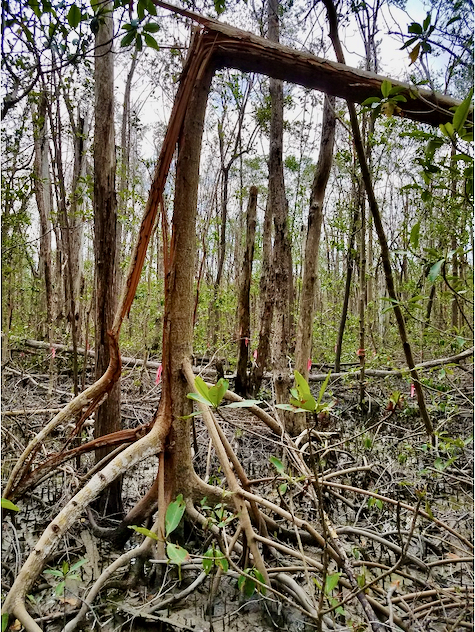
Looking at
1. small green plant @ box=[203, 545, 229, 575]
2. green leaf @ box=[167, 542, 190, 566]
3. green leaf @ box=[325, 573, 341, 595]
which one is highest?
green leaf @ box=[167, 542, 190, 566]

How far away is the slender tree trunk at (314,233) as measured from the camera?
3.82 m

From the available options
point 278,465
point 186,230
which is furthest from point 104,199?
point 278,465

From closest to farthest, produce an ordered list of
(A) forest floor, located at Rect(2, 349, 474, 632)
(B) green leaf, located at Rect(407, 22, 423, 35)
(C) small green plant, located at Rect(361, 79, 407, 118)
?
(B) green leaf, located at Rect(407, 22, 423, 35), (C) small green plant, located at Rect(361, 79, 407, 118), (A) forest floor, located at Rect(2, 349, 474, 632)

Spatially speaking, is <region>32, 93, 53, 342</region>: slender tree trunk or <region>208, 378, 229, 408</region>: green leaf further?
<region>32, 93, 53, 342</region>: slender tree trunk

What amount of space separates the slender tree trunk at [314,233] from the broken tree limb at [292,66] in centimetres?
158

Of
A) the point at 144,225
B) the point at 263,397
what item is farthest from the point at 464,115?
the point at 263,397

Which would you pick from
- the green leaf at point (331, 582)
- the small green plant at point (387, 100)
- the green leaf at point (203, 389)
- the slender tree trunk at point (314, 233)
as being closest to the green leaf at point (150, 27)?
the small green plant at point (387, 100)

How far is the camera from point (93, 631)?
199 centimetres

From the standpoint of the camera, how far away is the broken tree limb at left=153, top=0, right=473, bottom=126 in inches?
81.6

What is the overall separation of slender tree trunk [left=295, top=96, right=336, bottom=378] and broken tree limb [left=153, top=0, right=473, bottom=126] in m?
1.58

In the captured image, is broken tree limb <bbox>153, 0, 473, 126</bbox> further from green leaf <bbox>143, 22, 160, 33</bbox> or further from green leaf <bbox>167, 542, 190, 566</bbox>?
green leaf <bbox>167, 542, 190, 566</bbox>

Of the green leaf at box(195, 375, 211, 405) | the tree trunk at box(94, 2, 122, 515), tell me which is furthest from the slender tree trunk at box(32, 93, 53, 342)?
the green leaf at box(195, 375, 211, 405)

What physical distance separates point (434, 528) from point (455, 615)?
3.25 ft

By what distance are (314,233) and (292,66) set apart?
1.86 meters
